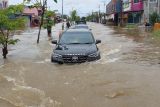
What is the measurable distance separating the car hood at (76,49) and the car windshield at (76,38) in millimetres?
560

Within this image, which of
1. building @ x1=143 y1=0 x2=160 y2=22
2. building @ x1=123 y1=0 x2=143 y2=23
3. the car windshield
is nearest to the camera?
the car windshield

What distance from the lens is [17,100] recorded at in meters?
10.5

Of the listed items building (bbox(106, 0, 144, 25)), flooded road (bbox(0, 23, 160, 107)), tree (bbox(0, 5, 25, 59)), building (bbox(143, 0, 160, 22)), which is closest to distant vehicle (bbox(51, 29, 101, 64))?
flooded road (bbox(0, 23, 160, 107))

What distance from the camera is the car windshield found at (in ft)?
56.4

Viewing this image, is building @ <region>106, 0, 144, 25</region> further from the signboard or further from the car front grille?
the car front grille

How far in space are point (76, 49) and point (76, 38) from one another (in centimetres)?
169

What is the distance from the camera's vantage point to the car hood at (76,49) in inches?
619

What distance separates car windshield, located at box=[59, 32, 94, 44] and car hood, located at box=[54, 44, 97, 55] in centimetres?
56

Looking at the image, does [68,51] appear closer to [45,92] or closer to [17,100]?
[45,92]

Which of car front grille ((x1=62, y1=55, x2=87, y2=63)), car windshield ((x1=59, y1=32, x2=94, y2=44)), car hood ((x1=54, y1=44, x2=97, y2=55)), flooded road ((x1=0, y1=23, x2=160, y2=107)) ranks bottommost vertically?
flooded road ((x1=0, y1=23, x2=160, y2=107))

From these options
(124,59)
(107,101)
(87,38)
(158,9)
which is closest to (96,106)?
(107,101)

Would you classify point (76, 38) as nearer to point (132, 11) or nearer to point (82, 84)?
point (82, 84)

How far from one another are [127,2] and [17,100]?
7896 cm

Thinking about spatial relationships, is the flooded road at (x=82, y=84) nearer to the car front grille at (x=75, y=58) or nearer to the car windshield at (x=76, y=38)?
the car front grille at (x=75, y=58)
